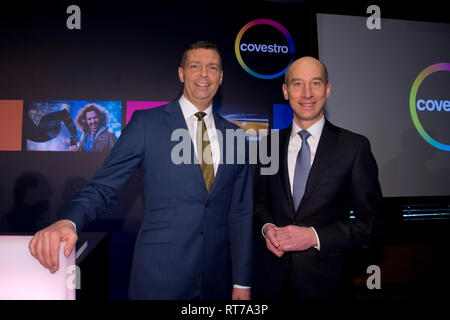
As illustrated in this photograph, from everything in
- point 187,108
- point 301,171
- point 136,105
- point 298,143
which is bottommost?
point 301,171

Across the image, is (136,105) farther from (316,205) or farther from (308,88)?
(316,205)

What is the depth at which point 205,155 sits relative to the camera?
1486 mm

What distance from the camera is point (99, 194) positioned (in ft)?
4.22

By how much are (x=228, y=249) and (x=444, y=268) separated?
2827 mm

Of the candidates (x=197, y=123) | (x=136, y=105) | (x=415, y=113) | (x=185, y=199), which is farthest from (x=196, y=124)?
(x=415, y=113)

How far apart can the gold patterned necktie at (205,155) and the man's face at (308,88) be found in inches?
22.5

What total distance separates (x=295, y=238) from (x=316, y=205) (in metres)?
0.23

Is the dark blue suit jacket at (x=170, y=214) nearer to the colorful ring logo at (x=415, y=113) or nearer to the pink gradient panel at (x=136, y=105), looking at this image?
the pink gradient panel at (x=136, y=105)

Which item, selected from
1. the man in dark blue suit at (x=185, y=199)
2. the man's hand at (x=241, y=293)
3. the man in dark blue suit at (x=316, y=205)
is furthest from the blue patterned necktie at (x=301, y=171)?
the man's hand at (x=241, y=293)

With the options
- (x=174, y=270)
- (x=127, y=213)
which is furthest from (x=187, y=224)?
(x=127, y=213)

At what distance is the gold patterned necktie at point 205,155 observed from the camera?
4.80 feet

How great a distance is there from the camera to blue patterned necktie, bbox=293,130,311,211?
4.75ft
